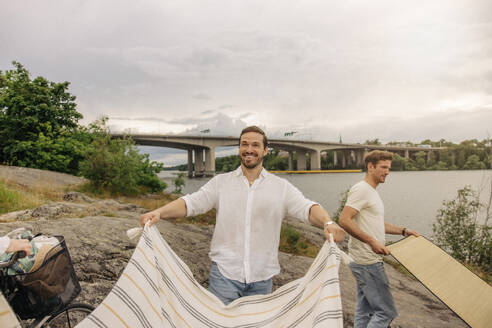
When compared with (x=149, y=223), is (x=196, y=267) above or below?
below

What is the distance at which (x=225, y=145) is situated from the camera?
43.9 metres

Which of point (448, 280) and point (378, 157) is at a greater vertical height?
point (378, 157)

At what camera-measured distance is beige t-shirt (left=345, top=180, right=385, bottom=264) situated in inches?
137

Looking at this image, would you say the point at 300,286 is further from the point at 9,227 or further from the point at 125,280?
the point at 9,227

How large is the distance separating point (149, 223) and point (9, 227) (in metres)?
3.53

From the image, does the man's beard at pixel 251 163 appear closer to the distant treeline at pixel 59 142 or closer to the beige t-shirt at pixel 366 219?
the beige t-shirt at pixel 366 219

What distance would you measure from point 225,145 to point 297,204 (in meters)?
41.3

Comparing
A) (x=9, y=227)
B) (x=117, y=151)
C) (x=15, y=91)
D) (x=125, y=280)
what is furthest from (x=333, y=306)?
(x=15, y=91)

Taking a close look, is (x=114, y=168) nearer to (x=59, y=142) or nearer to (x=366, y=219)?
(x=59, y=142)

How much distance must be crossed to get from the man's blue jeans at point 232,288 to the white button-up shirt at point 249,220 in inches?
2.0

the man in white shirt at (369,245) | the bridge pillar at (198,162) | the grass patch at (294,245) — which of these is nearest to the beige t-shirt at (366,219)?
the man in white shirt at (369,245)

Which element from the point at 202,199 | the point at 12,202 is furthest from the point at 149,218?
the point at 12,202

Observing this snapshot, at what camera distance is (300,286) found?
238 centimetres

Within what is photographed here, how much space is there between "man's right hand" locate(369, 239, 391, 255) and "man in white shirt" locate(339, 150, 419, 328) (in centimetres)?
3
